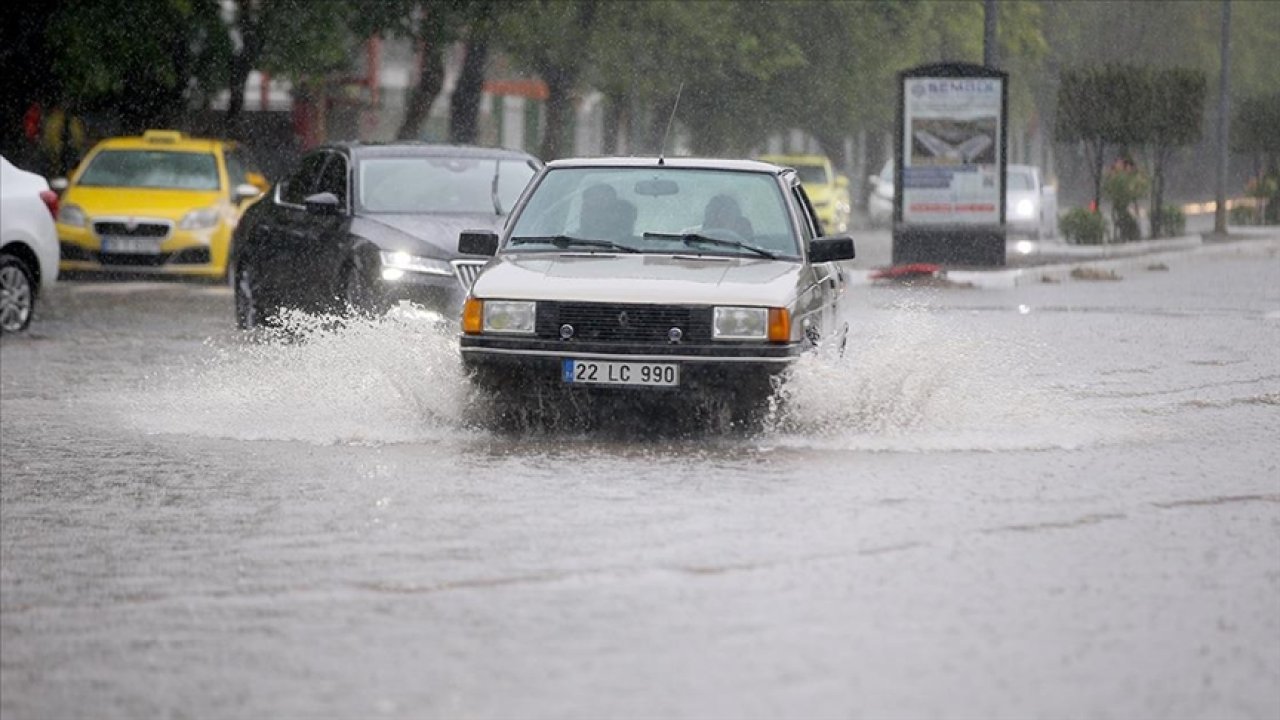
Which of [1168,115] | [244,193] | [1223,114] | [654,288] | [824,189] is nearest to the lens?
[654,288]

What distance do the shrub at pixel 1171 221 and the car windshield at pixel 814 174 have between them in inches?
255

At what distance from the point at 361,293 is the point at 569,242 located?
4.42m

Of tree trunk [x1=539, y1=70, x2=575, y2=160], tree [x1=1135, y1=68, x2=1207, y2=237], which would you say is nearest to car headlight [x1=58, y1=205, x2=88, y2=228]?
tree trunk [x1=539, y1=70, x2=575, y2=160]

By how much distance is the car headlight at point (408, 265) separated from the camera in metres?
16.9

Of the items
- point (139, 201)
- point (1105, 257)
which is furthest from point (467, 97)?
point (139, 201)

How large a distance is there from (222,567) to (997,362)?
1021cm

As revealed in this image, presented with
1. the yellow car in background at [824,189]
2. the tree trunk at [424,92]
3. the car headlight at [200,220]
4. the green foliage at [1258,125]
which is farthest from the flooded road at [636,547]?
the green foliage at [1258,125]

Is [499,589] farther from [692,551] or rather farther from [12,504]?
[12,504]

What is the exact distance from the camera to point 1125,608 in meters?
7.89

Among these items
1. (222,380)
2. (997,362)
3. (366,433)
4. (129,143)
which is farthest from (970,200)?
(366,433)

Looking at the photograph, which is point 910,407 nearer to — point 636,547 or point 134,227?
point 636,547

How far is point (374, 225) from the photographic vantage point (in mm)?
17672

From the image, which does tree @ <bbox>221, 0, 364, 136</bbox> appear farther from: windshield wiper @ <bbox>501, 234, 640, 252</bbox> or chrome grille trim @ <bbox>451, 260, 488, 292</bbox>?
windshield wiper @ <bbox>501, 234, 640, 252</bbox>

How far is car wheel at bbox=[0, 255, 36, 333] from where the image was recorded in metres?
19.9
